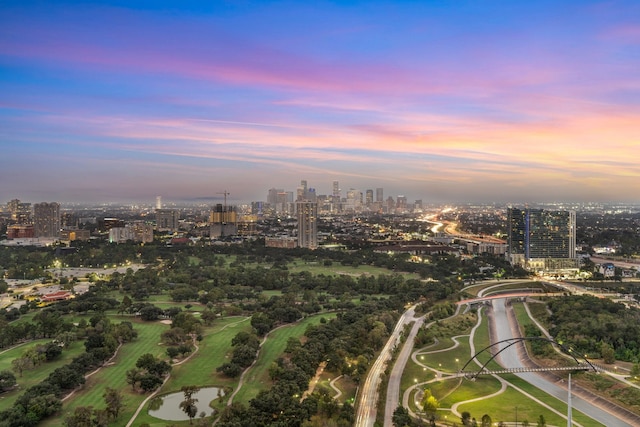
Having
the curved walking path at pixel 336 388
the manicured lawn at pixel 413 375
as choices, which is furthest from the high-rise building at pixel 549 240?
the curved walking path at pixel 336 388

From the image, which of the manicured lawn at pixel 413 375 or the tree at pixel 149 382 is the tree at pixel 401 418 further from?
the tree at pixel 149 382

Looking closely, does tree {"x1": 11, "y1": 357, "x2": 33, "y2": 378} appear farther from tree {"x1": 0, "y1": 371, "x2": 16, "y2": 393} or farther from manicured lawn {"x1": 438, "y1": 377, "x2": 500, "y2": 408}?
manicured lawn {"x1": 438, "y1": 377, "x2": 500, "y2": 408}

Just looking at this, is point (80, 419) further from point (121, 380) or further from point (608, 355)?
point (608, 355)

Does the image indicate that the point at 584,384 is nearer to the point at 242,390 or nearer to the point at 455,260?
the point at 242,390

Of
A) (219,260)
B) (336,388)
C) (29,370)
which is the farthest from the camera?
(219,260)

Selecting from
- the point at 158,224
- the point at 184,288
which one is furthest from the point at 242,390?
the point at 158,224

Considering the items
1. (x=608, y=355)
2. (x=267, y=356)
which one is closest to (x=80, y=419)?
(x=267, y=356)

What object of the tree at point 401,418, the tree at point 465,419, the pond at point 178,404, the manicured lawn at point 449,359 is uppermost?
the tree at point 401,418
